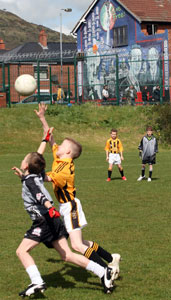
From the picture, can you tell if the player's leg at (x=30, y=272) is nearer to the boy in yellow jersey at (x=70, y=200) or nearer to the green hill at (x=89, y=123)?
the boy in yellow jersey at (x=70, y=200)

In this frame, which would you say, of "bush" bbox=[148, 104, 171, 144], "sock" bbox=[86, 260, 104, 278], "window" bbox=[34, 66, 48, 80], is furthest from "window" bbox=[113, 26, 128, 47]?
"sock" bbox=[86, 260, 104, 278]

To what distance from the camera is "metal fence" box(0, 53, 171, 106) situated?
39.0 metres

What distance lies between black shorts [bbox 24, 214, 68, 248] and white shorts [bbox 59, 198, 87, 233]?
0.15m

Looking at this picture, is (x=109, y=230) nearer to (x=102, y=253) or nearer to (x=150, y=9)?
(x=102, y=253)

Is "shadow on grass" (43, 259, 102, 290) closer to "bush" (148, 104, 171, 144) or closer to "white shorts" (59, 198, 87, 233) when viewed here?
"white shorts" (59, 198, 87, 233)

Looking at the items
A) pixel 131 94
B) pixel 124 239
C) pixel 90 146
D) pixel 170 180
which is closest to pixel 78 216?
pixel 124 239

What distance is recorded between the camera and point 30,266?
7027 millimetres

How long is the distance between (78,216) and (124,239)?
2959mm

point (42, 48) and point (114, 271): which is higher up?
point (42, 48)

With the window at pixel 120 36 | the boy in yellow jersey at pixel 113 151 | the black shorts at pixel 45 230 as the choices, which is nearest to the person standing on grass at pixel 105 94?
the window at pixel 120 36

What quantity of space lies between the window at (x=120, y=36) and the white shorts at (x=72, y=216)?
4348 cm

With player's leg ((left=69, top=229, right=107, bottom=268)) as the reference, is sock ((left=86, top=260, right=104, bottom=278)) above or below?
below

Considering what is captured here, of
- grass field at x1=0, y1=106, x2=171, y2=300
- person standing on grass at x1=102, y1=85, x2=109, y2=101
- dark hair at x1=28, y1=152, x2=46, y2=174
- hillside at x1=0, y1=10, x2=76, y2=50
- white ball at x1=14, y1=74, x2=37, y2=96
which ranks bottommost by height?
grass field at x1=0, y1=106, x2=171, y2=300

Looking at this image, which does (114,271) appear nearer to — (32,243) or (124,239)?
(32,243)
